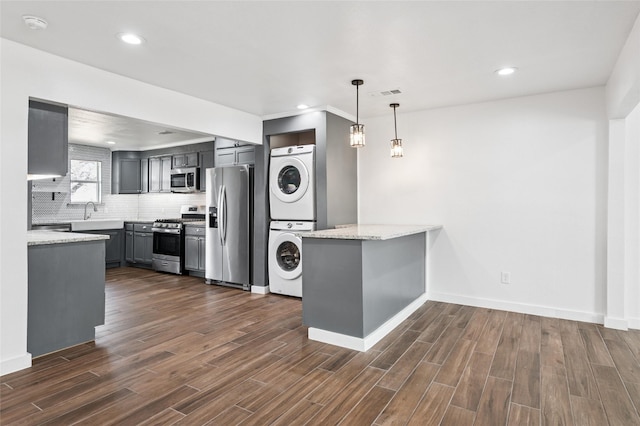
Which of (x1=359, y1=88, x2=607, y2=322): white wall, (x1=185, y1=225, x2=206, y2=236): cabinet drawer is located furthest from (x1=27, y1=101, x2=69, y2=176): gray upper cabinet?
(x1=359, y1=88, x2=607, y2=322): white wall

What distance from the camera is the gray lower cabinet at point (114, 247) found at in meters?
6.89

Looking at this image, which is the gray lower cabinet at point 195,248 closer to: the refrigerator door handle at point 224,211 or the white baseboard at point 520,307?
the refrigerator door handle at point 224,211

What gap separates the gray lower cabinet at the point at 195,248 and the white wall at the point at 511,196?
289 cm

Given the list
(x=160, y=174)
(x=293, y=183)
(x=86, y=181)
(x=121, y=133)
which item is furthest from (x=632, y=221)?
(x=86, y=181)

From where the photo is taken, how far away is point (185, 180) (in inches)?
259

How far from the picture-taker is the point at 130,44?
8.95 ft

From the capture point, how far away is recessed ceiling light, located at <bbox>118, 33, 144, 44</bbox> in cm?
258

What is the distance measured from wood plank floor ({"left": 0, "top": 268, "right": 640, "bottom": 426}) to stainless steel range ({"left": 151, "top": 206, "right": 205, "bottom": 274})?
7.67ft

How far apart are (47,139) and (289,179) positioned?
261 centimetres

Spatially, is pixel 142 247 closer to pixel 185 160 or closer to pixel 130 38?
pixel 185 160

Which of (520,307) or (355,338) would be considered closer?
(355,338)

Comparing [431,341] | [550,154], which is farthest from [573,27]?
[431,341]

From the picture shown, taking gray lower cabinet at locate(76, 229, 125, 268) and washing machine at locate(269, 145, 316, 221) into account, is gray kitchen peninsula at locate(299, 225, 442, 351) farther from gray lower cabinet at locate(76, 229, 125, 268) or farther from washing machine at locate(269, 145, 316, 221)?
gray lower cabinet at locate(76, 229, 125, 268)

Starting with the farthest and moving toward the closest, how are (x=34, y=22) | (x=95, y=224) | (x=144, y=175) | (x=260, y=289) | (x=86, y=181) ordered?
(x=144, y=175) < (x=86, y=181) < (x=95, y=224) < (x=260, y=289) < (x=34, y=22)
